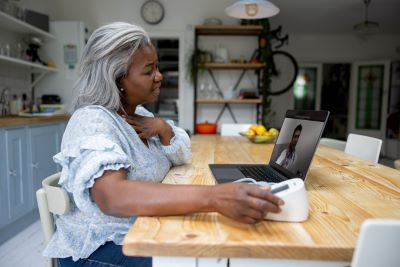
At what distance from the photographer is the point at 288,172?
1.00 metres

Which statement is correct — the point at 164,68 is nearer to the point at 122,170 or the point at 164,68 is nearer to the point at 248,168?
the point at 248,168

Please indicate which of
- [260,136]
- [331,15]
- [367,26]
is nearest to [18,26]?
[260,136]

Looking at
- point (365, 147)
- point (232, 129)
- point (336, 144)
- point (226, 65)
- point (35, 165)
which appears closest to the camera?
point (365, 147)

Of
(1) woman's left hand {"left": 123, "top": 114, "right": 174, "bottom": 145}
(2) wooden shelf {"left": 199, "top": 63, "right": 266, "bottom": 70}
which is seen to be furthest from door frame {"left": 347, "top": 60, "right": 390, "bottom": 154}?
(1) woman's left hand {"left": 123, "top": 114, "right": 174, "bottom": 145}

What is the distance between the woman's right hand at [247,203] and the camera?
592mm

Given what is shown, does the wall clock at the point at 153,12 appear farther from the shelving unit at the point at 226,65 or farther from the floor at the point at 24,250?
the floor at the point at 24,250

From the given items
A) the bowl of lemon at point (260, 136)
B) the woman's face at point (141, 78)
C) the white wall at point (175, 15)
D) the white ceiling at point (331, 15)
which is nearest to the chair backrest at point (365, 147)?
the bowl of lemon at point (260, 136)

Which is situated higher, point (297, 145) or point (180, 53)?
point (180, 53)

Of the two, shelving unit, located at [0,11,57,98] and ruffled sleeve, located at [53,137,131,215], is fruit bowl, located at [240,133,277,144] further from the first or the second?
shelving unit, located at [0,11,57,98]

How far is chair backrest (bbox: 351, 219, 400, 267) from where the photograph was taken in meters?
0.44

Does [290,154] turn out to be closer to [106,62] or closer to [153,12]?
[106,62]

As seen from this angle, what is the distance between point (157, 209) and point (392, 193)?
0.67m

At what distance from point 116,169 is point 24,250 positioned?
1877 millimetres

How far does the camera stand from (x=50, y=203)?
0.88 metres
